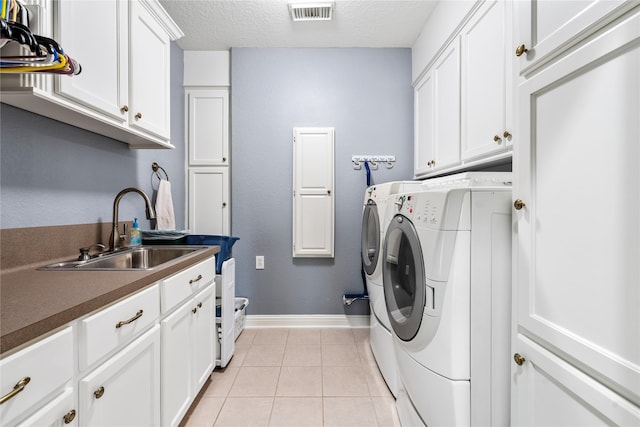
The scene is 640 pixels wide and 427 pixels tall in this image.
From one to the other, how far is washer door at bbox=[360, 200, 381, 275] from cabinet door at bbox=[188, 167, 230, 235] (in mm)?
1347

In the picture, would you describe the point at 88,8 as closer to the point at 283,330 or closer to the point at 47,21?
the point at 47,21

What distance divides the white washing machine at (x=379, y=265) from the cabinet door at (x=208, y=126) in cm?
150

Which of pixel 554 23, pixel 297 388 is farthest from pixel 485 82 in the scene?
pixel 297 388

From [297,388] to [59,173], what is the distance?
174cm

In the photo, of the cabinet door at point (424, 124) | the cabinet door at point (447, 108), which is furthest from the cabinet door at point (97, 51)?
the cabinet door at point (424, 124)

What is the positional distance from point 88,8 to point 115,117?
428 millimetres

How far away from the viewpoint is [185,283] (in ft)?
4.56

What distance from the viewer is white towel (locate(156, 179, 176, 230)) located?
7.09 ft

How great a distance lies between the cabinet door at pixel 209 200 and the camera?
9.08 feet

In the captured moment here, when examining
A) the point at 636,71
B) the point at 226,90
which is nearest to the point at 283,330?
the point at 226,90

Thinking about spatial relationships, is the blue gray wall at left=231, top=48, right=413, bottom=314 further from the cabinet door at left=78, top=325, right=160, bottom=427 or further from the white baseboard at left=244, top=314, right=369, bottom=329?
the cabinet door at left=78, top=325, right=160, bottom=427

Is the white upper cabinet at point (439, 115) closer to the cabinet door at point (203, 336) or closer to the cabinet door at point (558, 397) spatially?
the cabinet door at point (558, 397)

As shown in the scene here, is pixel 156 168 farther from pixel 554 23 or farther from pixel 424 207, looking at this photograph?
pixel 554 23

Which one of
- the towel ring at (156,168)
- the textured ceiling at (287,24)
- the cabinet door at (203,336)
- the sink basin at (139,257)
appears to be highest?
the textured ceiling at (287,24)
